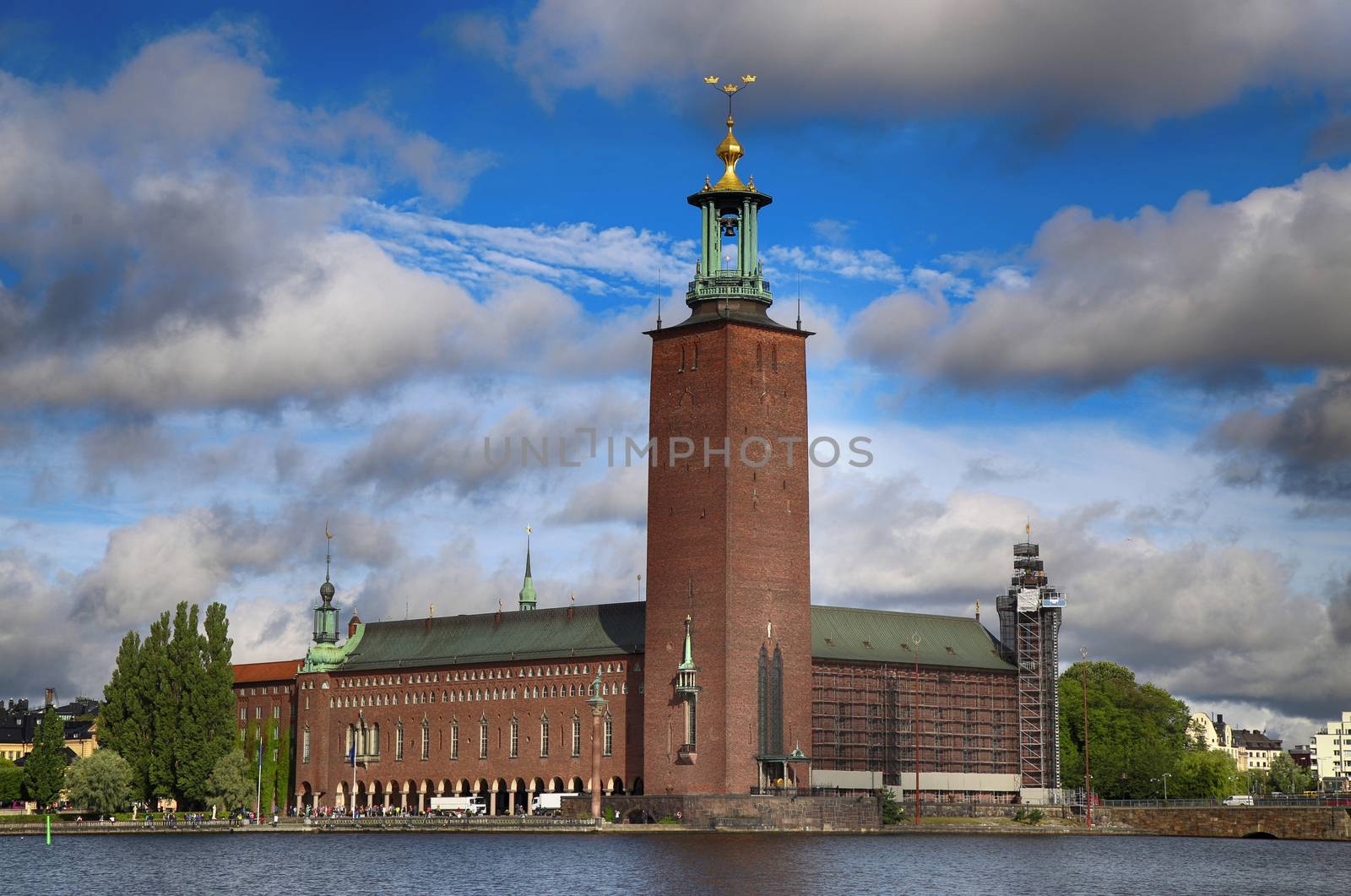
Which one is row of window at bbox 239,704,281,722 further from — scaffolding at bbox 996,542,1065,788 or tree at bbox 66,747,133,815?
scaffolding at bbox 996,542,1065,788

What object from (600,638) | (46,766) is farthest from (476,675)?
(46,766)

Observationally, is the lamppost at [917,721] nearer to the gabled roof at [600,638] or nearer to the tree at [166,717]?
the gabled roof at [600,638]

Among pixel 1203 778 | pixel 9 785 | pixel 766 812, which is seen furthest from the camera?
pixel 1203 778

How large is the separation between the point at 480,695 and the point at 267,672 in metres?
22.6

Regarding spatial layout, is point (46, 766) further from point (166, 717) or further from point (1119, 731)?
point (1119, 731)

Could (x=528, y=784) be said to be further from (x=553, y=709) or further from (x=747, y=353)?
(x=747, y=353)

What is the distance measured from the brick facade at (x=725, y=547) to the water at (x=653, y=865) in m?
8.76

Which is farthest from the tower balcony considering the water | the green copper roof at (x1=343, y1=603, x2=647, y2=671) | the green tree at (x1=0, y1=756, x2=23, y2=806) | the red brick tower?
the green tree at (x1=0, y1=756, x2=23, y2=806)

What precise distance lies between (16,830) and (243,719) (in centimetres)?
3452

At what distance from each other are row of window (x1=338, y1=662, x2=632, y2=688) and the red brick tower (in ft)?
30.0

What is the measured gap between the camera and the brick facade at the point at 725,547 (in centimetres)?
10356

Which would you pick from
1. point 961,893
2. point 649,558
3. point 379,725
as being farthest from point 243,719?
point 961,893

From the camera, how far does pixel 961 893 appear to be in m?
63.5

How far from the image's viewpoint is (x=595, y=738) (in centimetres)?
10481
